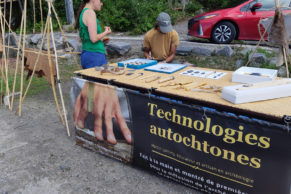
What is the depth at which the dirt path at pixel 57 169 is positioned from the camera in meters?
2.46

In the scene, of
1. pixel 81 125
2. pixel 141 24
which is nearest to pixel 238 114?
pixel 81 125

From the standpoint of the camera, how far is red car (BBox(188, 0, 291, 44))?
6391 millimetres

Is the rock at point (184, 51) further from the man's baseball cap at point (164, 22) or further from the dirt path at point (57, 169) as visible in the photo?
the dirt path at point (57, 169)

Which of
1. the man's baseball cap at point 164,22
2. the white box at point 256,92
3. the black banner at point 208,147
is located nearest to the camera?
the black banner at point 208,147

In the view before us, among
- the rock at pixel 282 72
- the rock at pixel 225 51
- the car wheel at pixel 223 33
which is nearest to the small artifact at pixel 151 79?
the rock at pixel 282 72

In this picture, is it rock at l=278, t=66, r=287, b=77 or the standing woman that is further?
rock at l=278, t=66, r=287, b=77

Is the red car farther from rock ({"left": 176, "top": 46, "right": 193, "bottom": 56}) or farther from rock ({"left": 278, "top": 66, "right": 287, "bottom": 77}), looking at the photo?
rock ({"left": 278, "top": 66, "right": 287, "bottom": 77})

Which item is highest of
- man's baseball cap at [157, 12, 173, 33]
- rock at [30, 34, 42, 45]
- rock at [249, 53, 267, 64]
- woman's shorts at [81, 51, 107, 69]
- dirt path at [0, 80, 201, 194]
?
man's baseball cap at [157, 12, 173, 33]

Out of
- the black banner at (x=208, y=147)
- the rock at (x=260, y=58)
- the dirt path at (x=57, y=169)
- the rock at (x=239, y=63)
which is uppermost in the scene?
the rock at (x=260, y=58)

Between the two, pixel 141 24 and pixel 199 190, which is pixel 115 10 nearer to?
pixel 141 24

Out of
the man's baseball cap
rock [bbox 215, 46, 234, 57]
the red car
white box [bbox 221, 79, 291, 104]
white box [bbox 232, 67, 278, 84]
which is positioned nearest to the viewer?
white box [bbox 221, 79, 291, 104]

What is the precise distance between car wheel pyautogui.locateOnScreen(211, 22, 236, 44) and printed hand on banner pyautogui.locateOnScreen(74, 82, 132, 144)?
4.97m

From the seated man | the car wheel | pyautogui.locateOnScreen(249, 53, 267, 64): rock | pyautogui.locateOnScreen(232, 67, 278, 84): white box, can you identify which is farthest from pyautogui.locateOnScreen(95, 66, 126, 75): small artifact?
the car wheel

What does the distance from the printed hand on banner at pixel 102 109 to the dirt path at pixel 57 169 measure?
1.07 feet
